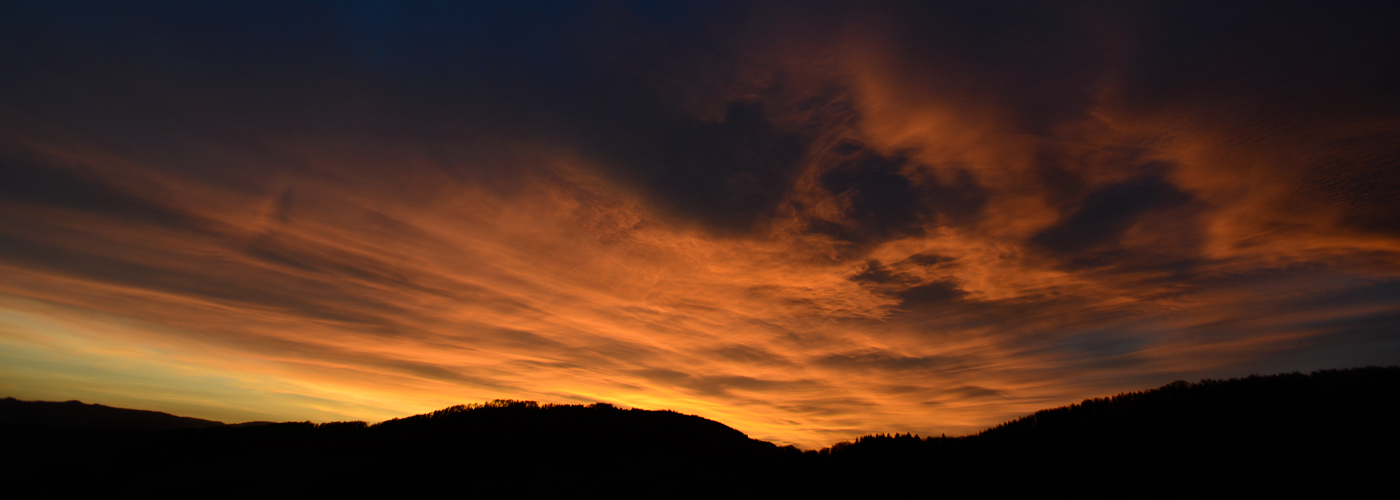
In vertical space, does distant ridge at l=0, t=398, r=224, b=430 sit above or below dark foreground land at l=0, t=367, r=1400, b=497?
below

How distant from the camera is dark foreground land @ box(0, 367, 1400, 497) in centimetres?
917

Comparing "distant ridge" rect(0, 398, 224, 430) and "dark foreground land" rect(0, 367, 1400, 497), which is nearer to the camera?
"dark foreground land" rect(0, 367, 1400, 497)

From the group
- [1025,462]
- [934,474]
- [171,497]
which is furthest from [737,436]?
[171,497]

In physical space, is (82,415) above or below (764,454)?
below

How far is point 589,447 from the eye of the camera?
18156mm

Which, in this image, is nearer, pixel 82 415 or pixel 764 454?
pixel 764 454

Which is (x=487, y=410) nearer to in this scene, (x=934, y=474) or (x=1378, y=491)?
(x=934, y=474)

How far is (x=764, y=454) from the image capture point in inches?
757

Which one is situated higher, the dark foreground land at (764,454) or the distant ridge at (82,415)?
the dark foreground land at (764,454)

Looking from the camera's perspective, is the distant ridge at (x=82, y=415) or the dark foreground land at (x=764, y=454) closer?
the dark foreground land at (x=764, y=454)

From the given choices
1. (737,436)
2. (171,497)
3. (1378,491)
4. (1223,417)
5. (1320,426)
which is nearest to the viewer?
(1378,491)

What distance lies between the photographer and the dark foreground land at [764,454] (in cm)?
917

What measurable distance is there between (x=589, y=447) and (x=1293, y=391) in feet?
62.0

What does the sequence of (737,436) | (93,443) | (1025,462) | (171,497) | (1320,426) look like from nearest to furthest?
(1320,426), (1025,462), (171,497), (737,436), (93,443)
